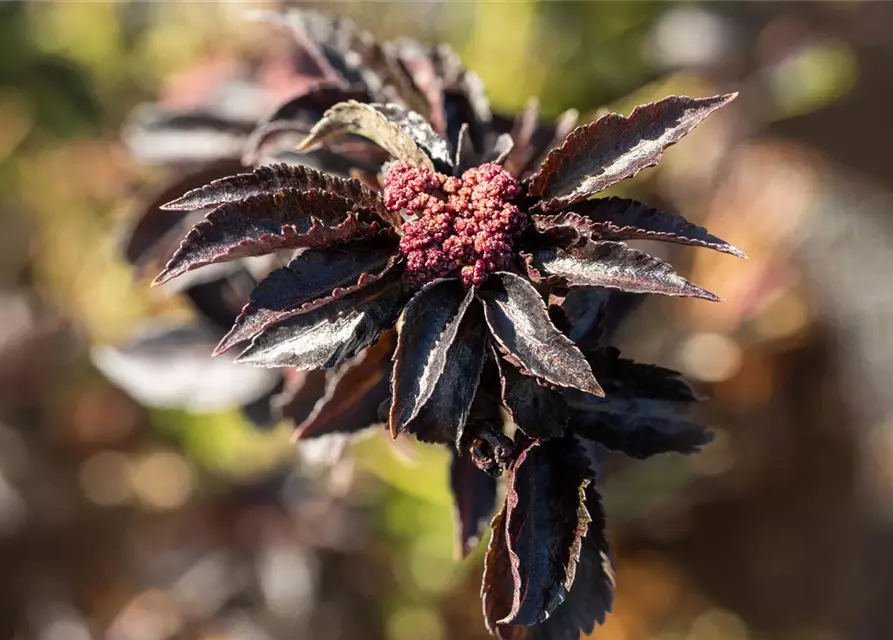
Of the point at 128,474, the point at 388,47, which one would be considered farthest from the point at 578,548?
the point at 128,474

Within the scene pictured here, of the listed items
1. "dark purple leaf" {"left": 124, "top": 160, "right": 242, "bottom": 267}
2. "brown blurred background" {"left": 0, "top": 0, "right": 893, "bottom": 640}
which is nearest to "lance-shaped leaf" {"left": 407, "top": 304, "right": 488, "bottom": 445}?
"dark purple leaf" {"left": 124, "top": 160, "right": 242, "bottom": 267}

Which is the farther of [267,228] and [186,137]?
[186,137]

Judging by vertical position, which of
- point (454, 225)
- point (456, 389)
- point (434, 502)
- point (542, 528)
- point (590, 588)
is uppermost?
point (454, 225)

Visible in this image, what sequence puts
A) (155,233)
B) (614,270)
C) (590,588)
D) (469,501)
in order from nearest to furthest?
(614,270), (590,588), (469,501), (155,233)

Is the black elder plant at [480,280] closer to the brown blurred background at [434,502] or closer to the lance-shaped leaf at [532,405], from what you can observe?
the lance-shaped leaf at [532,405]

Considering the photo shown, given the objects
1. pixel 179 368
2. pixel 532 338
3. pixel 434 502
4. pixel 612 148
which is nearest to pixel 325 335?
pixel 532 338

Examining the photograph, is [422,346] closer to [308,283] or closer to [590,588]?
[308,283]

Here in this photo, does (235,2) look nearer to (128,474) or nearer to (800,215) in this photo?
(128,474)

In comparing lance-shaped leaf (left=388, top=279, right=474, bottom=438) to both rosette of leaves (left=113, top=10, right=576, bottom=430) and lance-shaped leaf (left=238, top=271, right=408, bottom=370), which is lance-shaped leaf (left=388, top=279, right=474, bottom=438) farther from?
rosette of leaves (left=113, top=10, right=576, bottom=430)
